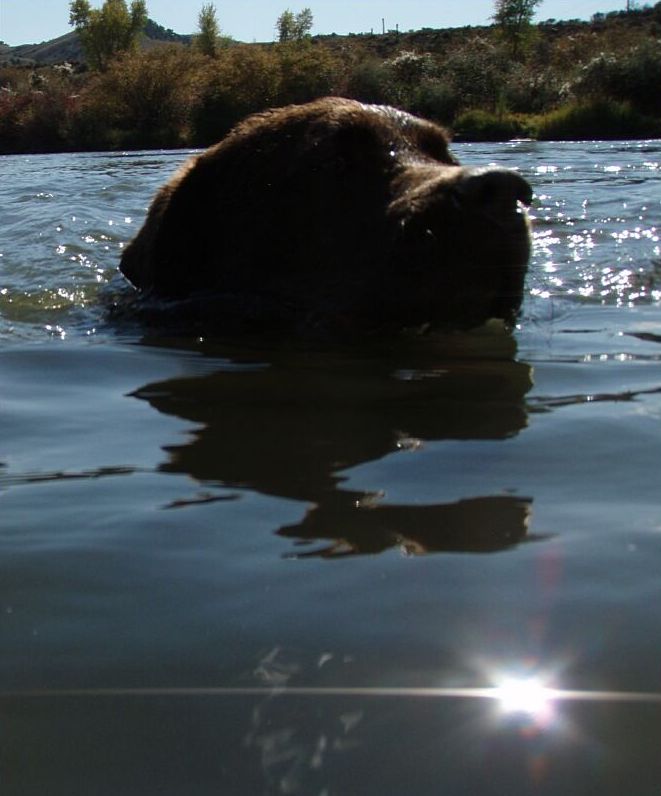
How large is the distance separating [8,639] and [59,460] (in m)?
1.08

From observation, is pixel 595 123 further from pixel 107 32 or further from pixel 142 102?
pixel 107 32

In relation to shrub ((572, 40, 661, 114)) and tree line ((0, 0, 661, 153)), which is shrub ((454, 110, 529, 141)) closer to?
tree line ((0, 0, 661, 153))

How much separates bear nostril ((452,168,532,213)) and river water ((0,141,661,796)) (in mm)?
549

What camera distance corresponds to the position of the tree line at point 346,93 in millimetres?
36250

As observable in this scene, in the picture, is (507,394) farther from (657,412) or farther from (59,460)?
(59,460)

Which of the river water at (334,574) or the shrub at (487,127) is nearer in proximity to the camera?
the river water at (334,574)

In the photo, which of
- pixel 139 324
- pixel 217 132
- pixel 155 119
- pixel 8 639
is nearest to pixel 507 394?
pixel 8 639

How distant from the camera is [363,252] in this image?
4133 mm

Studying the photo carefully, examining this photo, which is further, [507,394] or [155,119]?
[155,119]

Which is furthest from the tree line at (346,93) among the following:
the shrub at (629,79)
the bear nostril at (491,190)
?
the bear nostril at (491,190)

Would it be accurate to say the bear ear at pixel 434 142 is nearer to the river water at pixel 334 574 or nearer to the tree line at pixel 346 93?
the river water at pixel 334 574

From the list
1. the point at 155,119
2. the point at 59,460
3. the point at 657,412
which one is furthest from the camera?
the point at 155,119

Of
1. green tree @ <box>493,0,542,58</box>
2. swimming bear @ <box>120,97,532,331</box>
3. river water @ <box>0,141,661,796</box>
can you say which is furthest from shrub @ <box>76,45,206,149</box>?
river water @ <box>0,141,661,796</box>

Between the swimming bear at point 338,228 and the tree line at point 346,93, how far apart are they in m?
28.7
